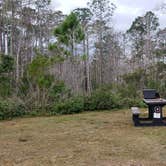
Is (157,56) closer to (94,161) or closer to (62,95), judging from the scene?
(62,95)

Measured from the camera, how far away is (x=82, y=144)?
491 cm

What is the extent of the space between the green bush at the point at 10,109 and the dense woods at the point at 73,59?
0.7 inches

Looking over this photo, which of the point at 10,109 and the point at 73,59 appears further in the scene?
the point at 73,59

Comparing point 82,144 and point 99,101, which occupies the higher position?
point 99,101

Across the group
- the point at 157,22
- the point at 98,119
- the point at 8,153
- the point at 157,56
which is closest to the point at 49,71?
the point at 98,119

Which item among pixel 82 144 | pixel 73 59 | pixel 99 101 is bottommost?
pixel 82 144

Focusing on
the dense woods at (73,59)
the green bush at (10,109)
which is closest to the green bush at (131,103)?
the dense woods at (73,59)

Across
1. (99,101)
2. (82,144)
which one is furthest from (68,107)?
(82,144)

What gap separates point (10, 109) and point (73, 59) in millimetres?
4719

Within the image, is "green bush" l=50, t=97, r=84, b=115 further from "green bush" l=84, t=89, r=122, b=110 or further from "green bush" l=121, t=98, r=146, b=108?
"green bush" l=121, t=98, r=146, b=108

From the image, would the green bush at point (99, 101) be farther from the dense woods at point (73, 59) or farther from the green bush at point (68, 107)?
the green bush at point (68, 107)

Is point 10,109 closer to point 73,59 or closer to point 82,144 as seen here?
point 82,144

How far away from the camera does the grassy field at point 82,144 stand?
3.93 m

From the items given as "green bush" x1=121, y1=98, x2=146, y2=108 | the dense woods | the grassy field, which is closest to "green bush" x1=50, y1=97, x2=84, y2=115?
the dense woods
